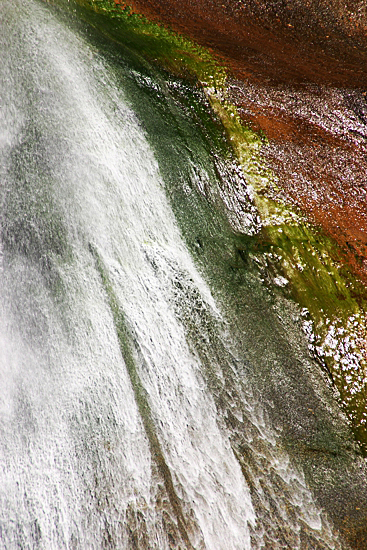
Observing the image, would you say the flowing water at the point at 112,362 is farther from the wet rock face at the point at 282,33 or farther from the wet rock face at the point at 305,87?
the wet rock face at the point at 282,33

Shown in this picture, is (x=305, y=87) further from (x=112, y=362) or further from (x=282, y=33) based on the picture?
(x=112, y=362)

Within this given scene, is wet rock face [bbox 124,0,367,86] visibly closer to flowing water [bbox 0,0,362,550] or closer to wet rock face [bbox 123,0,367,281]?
wet rock face [bbox 123,0,367,281]

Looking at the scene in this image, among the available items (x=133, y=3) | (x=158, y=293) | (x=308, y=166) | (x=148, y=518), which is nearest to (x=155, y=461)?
(x=148, y=518)

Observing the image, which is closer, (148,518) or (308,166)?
(148,518)

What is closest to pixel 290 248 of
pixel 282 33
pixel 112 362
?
pixel 112 362

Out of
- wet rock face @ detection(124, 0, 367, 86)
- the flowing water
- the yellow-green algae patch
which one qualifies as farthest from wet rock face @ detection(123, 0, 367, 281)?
the flowing water

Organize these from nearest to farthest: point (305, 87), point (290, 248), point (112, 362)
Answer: point (112, 362) → point (290, 248) → point (305, 87)

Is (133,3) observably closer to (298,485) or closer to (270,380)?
(270,380)
